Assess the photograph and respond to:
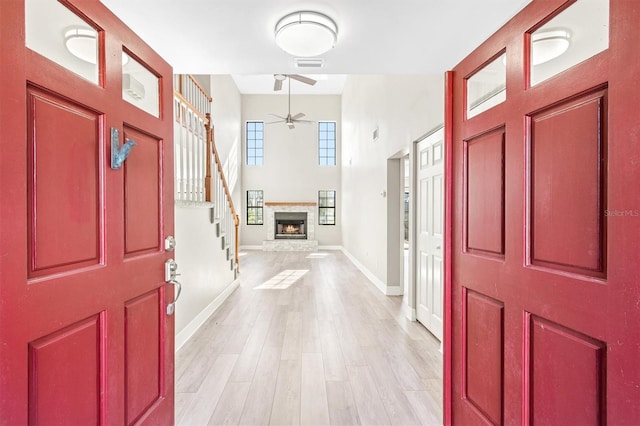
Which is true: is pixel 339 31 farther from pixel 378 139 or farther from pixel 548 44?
pixel 378 139

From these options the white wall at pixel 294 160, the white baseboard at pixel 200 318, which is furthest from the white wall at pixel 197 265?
the white wall at pixel 294 160

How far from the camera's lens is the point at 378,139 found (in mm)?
5598

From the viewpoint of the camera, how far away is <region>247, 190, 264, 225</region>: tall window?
1099 centimetres

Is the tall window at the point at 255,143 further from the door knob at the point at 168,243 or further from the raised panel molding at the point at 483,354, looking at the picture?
the raised panel molding at the point at 483,354

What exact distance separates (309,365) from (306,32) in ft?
8.01

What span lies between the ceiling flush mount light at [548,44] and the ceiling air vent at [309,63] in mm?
1027

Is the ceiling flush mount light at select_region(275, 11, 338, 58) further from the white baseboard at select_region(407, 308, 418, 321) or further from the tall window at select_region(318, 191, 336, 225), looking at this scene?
the tall window at select_region(318, 191, 336, 225)

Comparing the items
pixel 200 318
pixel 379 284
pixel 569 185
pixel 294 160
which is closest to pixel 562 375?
pixel 569 185

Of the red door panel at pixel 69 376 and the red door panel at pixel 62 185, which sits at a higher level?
the red door panel at pixel 62 185

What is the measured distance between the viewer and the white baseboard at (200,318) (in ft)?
10.0

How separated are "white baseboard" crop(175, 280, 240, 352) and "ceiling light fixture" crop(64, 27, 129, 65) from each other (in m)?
2.52

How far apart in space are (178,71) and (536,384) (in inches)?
91.1

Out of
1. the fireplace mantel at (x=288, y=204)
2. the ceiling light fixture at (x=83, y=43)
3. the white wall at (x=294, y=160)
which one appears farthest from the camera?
the white wall at (x=294, y=160)

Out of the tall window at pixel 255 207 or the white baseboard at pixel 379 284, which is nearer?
→ the white baseboard at pixel 379 284
